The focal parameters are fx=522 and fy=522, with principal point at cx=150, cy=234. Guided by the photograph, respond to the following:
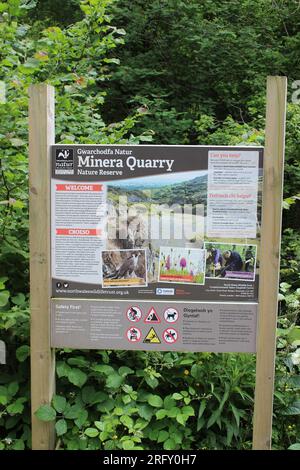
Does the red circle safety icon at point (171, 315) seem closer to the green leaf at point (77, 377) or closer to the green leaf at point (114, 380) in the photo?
the green leaf at point (114, 380)

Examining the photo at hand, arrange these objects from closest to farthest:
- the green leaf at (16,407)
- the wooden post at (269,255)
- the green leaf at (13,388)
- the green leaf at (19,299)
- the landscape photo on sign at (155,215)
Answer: the wooden post at (269,255)
the landscape photo on sign at (155,215)
the green leaf at (16,407)
the green leaf at (13,388)
the green leaf at (19,299)

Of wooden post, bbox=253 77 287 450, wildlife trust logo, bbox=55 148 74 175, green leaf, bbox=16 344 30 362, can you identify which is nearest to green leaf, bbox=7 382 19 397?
green leaf, bbox=16 344 30 362

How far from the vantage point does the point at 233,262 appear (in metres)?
2.77

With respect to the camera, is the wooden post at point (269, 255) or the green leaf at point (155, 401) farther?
A: the green leaf at point (155, 401)

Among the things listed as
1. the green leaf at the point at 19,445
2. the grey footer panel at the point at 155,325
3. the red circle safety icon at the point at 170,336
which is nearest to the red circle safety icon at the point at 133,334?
the grey footer panel at the point at 155,325

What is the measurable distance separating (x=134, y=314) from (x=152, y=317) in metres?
0.10

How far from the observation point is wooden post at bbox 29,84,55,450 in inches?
110

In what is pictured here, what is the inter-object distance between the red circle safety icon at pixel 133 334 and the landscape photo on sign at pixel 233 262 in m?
0.48

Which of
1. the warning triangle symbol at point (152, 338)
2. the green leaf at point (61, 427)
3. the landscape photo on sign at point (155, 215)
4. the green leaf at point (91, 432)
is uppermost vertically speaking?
the landscape photo on sign at point (155, 215)

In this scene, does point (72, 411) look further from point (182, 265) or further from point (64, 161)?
point (64, 161)

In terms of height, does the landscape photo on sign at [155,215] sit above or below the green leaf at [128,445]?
above

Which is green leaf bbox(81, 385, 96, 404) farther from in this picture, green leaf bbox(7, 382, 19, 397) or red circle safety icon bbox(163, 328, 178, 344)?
red circle safety icon bbox(163, 328, 178, 344)

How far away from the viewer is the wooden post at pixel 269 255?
2680 millimetres

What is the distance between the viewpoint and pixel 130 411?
9.59ft
